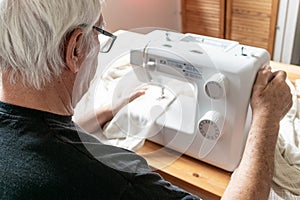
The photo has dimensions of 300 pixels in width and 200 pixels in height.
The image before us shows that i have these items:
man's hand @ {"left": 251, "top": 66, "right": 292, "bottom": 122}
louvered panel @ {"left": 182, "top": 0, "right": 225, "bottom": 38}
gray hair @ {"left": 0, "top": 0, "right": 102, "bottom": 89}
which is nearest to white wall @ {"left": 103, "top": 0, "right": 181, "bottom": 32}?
louvered panel @ {"left": 182, "top": 0, "right": 225, "bottom": 38}

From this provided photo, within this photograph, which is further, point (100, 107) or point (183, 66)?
point (100, 107)

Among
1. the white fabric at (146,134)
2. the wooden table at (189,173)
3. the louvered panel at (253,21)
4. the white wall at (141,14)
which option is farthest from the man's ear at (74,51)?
the louvered panel at (253,21)

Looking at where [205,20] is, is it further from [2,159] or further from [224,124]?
[2,159]

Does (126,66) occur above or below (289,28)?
above

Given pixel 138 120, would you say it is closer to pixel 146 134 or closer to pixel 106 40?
pixel 146 134

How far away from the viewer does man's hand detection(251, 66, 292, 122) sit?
86 cm

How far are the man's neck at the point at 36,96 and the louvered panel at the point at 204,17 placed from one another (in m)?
2.15

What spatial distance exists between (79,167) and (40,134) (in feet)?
0.30

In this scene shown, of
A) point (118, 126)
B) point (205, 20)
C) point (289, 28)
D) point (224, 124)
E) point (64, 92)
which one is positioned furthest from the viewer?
point (205, 20)

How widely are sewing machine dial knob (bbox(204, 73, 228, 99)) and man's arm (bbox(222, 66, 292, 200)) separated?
7 cm

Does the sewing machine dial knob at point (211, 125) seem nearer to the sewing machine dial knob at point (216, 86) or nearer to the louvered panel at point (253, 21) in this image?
the sewing machine dial knob at point (216, 86)

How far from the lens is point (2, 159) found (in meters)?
0.61

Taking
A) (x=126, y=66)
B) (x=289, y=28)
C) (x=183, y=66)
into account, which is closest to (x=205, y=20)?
(x=289, y=28)

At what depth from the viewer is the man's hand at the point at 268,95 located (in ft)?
2.82
